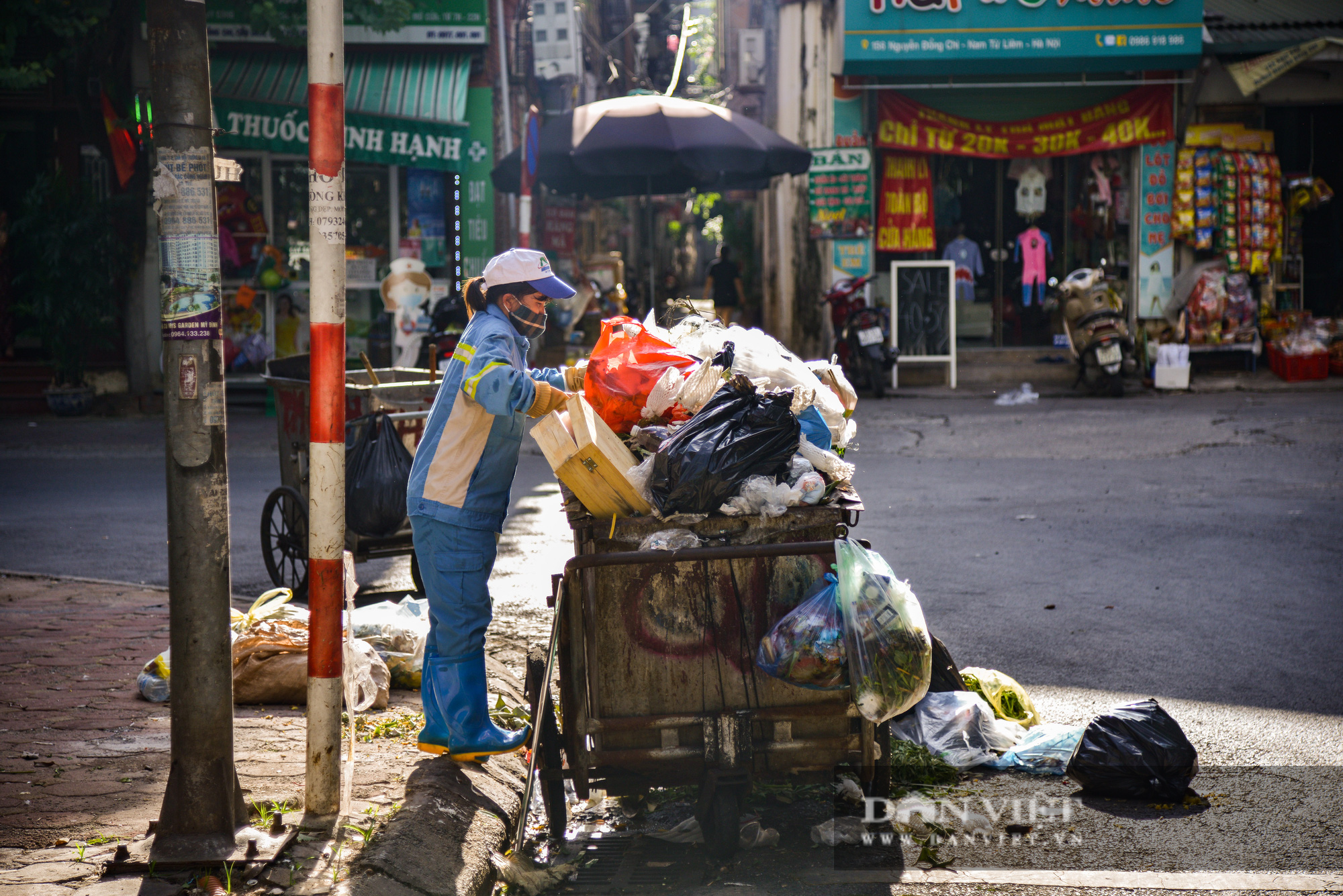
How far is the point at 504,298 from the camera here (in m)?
4.26

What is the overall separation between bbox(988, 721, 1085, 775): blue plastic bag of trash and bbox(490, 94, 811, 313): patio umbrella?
27.9 feet

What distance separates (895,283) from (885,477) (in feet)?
22.0

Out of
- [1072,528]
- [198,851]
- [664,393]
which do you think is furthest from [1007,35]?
[198,851]

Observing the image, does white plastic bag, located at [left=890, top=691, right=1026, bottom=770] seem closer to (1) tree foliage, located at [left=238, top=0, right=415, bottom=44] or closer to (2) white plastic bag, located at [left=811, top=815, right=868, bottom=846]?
(2) white plastic bag, located at [left=811, top=815, right=868, bottom=846]

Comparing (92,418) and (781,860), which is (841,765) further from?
(92,418)

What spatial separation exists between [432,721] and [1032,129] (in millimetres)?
15121

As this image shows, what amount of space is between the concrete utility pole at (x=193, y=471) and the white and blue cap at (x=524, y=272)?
3.54 feet

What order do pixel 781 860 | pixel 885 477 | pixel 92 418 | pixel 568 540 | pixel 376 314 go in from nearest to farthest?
pixel 781 860 < pixel 568 540 < pixel 885 477 < pixel 92 418 < pixel 376 314

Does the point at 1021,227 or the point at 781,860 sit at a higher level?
the point at 1021,227

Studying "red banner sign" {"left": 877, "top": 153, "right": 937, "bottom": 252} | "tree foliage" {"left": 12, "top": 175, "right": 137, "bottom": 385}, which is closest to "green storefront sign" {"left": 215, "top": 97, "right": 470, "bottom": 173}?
"tree foliage" {"left": 12, "top": 175, "right": 137, "bottom": 385}

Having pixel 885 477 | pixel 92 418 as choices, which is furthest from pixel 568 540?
pixel 92 418

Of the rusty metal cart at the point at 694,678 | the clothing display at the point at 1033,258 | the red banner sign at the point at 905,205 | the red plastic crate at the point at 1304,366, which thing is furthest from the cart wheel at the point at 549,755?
the clothing display at the point at 1033,258

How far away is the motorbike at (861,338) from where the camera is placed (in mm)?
15148

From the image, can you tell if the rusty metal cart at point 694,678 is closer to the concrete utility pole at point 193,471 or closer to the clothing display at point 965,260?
the concrete utility pole at point 193,471
